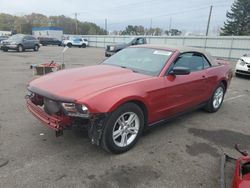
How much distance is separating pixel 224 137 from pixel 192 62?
159cm

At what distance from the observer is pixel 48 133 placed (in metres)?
4.13

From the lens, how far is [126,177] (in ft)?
9.86

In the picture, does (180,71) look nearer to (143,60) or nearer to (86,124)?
(143,60)

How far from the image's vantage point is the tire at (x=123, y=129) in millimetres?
3262

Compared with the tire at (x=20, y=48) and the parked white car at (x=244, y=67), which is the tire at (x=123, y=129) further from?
the tire at (x=20, y=48)

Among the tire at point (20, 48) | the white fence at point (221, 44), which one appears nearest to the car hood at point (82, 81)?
the tire at point (20, 48)

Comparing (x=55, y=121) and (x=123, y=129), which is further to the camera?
(x=123, y=129)

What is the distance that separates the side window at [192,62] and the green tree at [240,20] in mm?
46975

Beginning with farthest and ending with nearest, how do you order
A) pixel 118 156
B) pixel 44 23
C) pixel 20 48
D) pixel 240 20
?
pixel 44 23
pixel 240 20
pixel 20 48
pixel 118 156

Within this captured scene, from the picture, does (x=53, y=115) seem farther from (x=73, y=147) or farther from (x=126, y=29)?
(x=126, y=29)

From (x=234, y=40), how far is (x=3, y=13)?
10214cm

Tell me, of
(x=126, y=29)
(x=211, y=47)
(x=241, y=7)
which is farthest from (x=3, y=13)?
(x=211, y=47)

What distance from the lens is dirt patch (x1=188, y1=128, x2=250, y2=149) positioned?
4.15 meters

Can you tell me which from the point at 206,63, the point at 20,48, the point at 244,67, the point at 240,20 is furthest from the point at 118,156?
the point at 240,20
